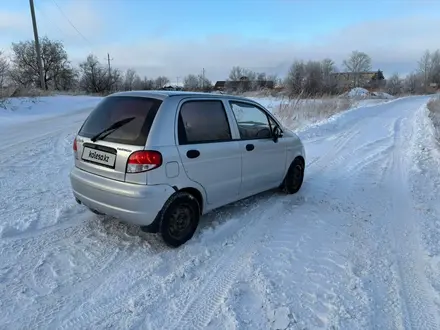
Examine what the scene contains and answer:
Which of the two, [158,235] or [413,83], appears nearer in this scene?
[158,235]

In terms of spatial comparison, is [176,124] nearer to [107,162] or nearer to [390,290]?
[107,162]

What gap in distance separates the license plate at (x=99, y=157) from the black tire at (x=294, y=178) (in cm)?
311

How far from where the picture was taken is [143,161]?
361 centimetres

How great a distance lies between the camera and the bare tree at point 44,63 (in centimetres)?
5047

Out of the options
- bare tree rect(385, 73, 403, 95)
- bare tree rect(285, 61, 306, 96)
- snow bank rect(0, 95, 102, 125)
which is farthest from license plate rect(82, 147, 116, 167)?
bare tree rect(385, 73, 403, 95)

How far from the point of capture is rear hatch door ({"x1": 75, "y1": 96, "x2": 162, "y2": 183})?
3.72 metres

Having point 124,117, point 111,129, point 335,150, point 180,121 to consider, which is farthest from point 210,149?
point 335,150

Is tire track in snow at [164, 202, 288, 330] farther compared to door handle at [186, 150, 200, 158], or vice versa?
door handle at [186, 150, 200, 158]

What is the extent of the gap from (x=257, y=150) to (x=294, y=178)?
1316 mm

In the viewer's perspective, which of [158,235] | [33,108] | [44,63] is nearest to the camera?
[158,235]

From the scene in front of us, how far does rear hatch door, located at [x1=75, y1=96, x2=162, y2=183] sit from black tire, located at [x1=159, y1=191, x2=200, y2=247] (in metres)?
0.49

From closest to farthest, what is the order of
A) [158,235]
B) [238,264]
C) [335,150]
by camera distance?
[238,264], [158,235], [335,150]

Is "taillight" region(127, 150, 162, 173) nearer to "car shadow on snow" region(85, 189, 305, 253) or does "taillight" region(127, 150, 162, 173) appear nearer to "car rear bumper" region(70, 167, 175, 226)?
"car rear bumper" region(70, 167, 175, 226)

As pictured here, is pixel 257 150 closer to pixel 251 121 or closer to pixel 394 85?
pixel 251 121
